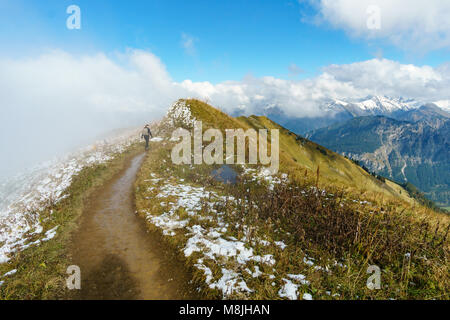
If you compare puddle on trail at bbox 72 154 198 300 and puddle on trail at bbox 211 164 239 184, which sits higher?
puddle on trail at bbox 211 164 239 184

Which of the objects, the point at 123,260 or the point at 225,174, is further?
the point at 225,174

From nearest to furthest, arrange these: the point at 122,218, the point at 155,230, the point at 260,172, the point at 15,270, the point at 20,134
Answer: the point at 15,270 < the point at 155,230 < the point at 122,218 < the point at 260,172 < the point at 20,134

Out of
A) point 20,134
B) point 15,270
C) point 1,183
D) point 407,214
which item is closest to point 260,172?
point 407,214

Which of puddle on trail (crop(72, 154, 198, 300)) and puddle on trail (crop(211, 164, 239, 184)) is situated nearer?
puddle on trail (crop(72, 154, 198, 300))

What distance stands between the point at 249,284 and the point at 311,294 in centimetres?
207

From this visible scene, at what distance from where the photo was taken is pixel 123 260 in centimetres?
897

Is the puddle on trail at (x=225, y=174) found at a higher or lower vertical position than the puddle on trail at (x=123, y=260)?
higher

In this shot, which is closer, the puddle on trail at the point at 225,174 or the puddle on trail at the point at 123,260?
the puddle on trail at the point at 123,260

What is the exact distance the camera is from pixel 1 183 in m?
29.7

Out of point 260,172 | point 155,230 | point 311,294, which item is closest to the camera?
point 311,294

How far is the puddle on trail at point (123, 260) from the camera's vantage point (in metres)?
7.32

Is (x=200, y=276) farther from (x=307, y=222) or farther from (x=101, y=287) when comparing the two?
(x=307, y=222)

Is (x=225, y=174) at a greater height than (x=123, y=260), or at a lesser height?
greater

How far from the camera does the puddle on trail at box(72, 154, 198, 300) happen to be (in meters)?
7.32
